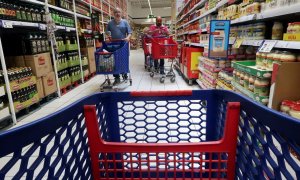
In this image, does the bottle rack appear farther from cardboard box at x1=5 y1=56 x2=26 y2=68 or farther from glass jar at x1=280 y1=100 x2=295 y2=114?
glass jar at x1=280 y1=100 x2=295 y2=114

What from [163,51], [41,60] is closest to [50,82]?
[41,60]

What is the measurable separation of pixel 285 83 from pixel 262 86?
183mm

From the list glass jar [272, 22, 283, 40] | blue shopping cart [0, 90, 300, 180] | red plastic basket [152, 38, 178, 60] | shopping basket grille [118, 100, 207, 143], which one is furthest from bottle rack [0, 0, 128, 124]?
glass jar [272, 22, 283, 40]

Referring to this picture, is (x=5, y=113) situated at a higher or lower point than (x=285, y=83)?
lower

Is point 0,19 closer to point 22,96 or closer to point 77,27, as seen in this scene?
point 22,96

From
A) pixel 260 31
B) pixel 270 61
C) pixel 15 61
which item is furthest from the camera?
pixel 15 61

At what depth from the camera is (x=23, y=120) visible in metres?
2.67

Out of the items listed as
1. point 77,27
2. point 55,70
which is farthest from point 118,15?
point 55,70

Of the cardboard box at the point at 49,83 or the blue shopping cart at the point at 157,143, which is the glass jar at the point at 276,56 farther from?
the cardboard box at the point at 49,83

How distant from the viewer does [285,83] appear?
1307mm

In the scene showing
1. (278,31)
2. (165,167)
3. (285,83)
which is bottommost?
(165,167)

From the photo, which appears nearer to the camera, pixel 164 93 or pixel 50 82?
pixel 164 93

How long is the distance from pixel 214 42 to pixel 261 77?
3.52ft

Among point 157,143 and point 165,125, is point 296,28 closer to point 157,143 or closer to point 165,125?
point 165,125
